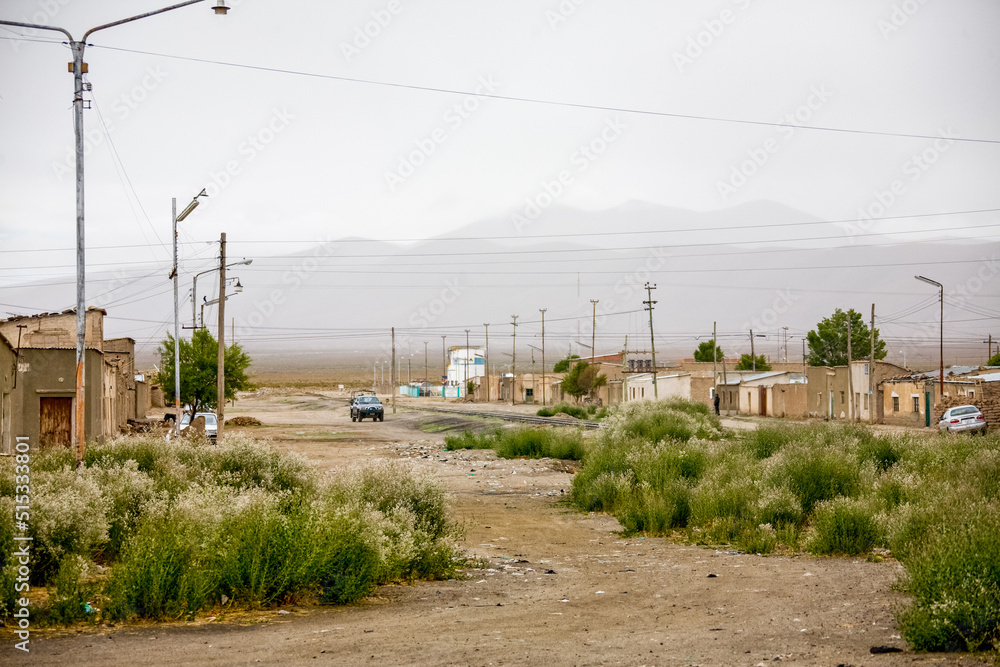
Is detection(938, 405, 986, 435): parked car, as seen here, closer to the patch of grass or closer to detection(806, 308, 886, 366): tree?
the patch of grass

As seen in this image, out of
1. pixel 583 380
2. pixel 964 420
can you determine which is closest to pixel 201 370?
pixel 964 420

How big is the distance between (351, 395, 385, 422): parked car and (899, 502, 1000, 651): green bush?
62.1 m

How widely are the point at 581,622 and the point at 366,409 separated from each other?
Result: 60791mm

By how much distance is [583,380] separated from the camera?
108 meters

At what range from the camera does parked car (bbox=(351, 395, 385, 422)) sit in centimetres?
6981

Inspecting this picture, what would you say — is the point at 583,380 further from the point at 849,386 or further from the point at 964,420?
the point at 964,420

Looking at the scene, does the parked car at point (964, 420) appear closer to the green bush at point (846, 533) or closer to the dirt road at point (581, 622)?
the green bush at point (846, 533)

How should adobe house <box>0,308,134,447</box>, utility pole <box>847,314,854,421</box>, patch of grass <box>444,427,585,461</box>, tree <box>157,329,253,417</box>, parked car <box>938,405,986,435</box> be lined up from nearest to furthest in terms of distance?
adobe house <box>0,308,134,447</box>, patch of grass <box>444,427,585,461</box>, parked car <box>938,405,986,435</box>, utility pole <box>847,314,854,421</box>, tree <box>157,329,253,417</box>

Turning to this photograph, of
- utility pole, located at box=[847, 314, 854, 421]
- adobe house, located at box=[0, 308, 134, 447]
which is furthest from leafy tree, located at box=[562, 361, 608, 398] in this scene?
adobe house, located at box=[0, 308, 134, 447]

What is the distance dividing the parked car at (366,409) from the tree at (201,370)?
9.18 meters

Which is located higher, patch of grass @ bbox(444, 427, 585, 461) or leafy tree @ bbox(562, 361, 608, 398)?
leafy tree @ bbox(562, 361, 608, 398)

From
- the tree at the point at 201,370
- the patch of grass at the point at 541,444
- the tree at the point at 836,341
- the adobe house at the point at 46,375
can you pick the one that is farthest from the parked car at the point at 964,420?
the tree at the point at 836,341

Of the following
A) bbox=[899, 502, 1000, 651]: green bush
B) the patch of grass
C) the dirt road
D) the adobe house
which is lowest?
the patch of grass

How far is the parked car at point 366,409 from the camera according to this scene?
69812mm
